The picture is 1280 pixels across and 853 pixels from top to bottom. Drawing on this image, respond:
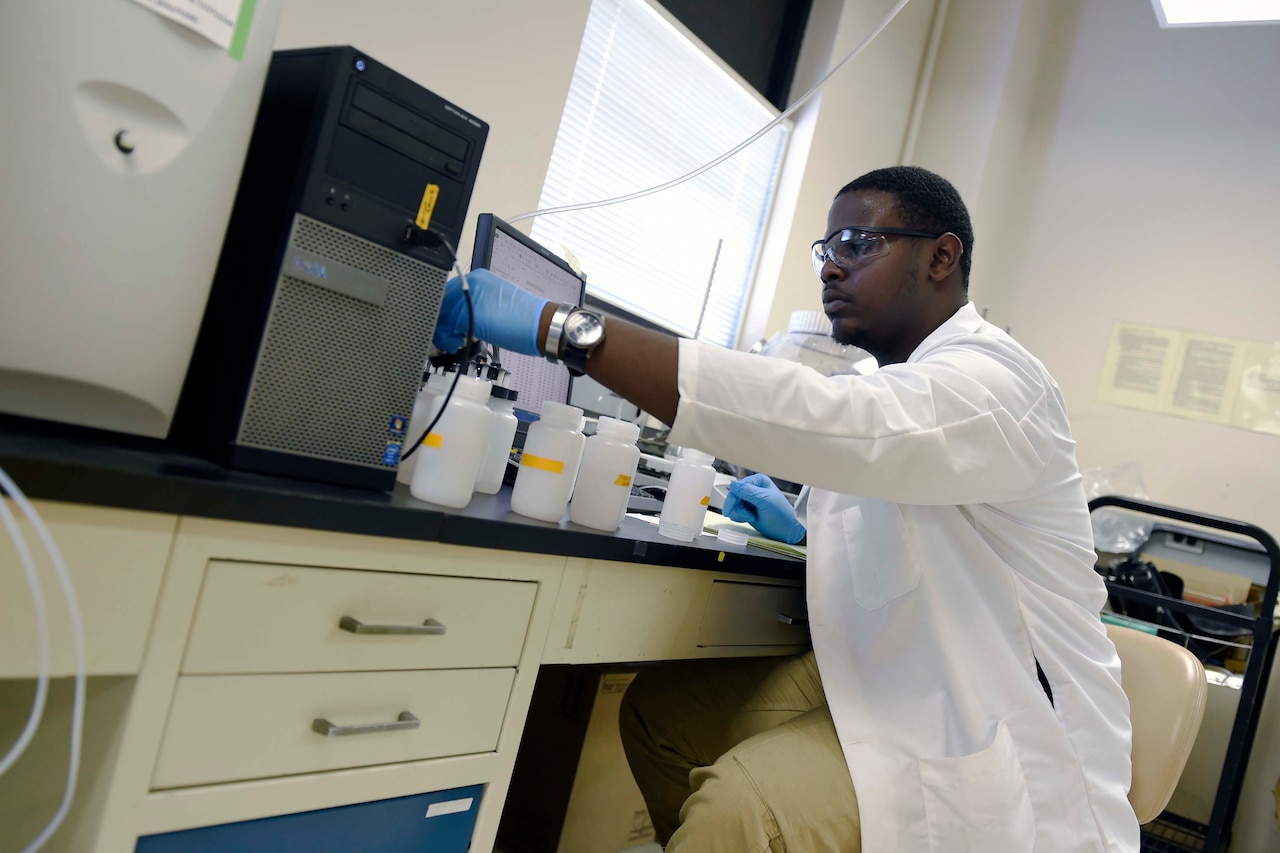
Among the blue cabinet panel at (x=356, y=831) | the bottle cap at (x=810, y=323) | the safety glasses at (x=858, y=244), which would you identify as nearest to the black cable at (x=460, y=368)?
the blue cabinet panel at (x=356, y=831)

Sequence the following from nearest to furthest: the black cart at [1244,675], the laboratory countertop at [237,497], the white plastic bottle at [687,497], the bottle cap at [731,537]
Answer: the laboratory countertop at [237,497] < the white plastic bottle at [687,497] < the bottle cap at [731,537] < the black cart at [1244,675]

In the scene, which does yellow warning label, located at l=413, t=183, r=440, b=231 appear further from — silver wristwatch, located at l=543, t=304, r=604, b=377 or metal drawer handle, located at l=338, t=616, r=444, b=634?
metal drawer handle, located at l=338, t=616, r=444, b=634

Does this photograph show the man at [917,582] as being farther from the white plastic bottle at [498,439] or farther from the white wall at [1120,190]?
the white wall at [1120,190]

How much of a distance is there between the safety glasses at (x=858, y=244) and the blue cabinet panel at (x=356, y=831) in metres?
0.95

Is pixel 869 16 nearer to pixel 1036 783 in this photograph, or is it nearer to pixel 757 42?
pixel 757 42

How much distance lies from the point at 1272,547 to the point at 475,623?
7.04 feet

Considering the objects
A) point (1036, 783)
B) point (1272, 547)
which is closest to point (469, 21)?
point (1036, 783)

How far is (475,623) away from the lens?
2.77ft

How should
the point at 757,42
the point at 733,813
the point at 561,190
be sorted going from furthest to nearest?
the point at 757,42 < the point at 561,190 < the point at 733,813

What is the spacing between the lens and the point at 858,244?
1.35 m

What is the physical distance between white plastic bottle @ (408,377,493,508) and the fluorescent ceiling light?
236cm

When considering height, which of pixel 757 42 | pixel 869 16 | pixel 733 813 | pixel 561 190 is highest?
pixel 869 16

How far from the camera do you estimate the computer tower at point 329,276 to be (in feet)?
2.40

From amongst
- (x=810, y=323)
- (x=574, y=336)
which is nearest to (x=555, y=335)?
(x=574, y=336)
